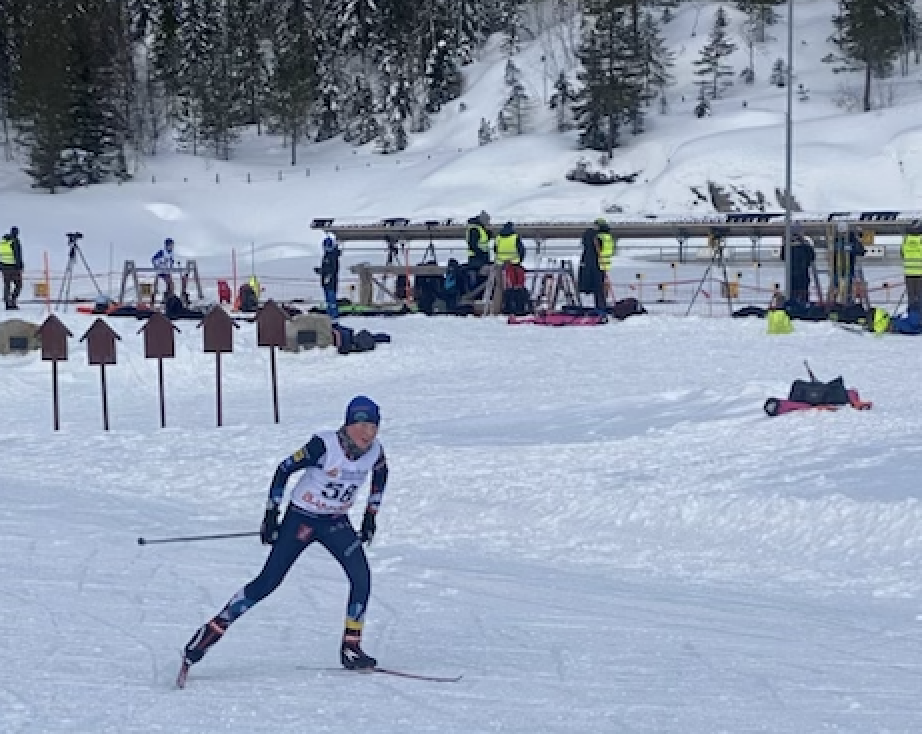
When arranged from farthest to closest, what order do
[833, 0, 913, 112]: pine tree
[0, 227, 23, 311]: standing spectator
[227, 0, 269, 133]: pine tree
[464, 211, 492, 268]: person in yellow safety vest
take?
[227, 0, 269, 133]: pine tree
[833, 0, 913, 112]: pine tree
[464, 211, 492, 268]: person in yellow safety vest
[0, 227, 23, 311]: standing spectator

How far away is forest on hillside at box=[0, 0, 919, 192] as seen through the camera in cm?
6203

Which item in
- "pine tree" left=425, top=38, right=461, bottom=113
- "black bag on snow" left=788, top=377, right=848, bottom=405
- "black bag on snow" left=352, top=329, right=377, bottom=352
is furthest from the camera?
"pine tree" left=425, top=38, right=461, bottom=113

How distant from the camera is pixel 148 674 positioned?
7723 millimetres

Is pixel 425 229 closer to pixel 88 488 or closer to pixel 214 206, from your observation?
pixel 88 488

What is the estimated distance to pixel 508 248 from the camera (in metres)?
27.6

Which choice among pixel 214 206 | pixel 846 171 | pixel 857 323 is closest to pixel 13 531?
pixel 857 323

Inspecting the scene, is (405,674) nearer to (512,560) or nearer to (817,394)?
(512,560)

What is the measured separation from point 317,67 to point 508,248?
49320mm

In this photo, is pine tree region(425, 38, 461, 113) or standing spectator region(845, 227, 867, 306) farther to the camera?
pine tree region(425, 38, 461, 113)

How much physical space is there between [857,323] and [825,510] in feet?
44.8

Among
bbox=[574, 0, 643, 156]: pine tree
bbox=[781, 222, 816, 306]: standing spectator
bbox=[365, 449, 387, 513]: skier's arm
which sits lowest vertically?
bbox=[365, 449, 387, 513]: skier's arm

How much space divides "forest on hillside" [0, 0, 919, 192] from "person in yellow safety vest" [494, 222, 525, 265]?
33446mm

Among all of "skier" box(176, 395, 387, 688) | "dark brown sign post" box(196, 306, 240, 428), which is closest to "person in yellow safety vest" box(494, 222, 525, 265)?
"dark brown sign post" box(196, 306, 240, 428)

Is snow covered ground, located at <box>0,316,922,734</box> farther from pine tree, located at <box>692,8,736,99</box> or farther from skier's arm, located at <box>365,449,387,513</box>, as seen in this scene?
pine tree, located at <box>692,8,736,99</box>
